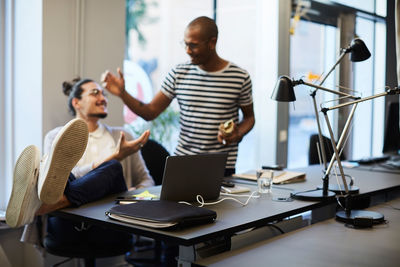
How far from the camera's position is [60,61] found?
3246 mm

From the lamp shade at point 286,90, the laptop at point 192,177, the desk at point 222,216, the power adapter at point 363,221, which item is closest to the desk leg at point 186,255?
the desk at point 222,216

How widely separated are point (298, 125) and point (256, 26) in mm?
1188

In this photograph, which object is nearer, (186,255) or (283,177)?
(186,255)

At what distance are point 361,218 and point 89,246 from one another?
1217mm

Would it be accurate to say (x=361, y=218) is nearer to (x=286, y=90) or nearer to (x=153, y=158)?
(x=286, y=90)

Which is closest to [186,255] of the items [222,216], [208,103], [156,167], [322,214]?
[222,216]

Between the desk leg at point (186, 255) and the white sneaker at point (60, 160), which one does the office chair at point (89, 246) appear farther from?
the desk leg at point (186, 255)

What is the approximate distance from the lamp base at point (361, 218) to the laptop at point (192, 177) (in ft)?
1.80

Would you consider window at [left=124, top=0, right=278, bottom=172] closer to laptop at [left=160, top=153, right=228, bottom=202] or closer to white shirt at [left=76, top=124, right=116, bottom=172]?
white shirt at [left=76, top=124, right=116, bottom=172]

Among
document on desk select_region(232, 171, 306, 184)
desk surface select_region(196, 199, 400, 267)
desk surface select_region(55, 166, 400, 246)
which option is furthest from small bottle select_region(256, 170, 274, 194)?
desk surface select_region(196, 199, 400, 267)

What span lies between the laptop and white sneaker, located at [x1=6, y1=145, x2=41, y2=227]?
19.9 inches

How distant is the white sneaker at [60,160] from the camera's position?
2057 mm

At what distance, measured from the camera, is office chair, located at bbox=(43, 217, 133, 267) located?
2.53 meters

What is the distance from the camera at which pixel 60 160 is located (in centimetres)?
208
